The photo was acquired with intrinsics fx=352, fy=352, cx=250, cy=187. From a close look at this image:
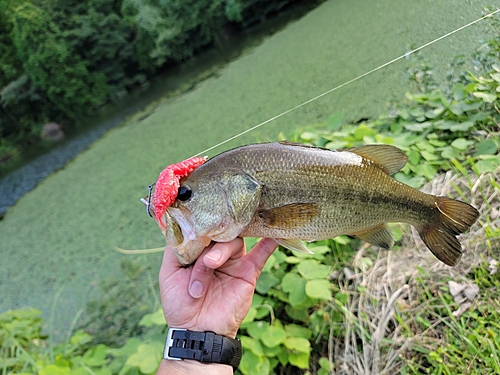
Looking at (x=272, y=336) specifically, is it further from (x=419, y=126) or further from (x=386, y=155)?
(x=419, y=126)

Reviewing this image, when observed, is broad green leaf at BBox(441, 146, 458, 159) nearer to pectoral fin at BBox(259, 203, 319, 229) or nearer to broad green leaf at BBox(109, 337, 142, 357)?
pectoral fin at BBox(259, 203, 319, 229)

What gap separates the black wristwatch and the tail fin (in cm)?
92

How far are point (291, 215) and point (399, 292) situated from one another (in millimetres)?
1137

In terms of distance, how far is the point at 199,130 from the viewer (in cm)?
741

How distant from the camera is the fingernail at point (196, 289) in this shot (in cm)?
142

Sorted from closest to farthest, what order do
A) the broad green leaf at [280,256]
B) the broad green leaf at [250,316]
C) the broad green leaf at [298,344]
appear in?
the broad green leaf at [298,344]
the broad green leaf at [250,316]
the broad green leaf at [280,256]

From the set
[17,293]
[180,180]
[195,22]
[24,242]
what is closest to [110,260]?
[17,293]

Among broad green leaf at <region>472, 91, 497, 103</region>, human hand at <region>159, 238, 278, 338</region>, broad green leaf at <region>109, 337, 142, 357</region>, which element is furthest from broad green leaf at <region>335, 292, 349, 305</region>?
broad green leaf at <region>472, 91, 497, 103</region>

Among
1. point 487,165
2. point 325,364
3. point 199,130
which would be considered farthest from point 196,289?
Answer: point 199,130

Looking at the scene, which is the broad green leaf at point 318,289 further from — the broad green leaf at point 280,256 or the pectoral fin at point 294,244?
the pectoral fin at point 294,244

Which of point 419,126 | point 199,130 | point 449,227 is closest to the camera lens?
point 449,227

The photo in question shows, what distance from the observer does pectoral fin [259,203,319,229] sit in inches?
52.3

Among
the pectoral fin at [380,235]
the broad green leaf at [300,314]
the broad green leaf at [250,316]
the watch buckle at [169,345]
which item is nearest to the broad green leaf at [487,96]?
the pectoral fin at [380,235]

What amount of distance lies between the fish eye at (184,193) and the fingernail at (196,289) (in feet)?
1.16
